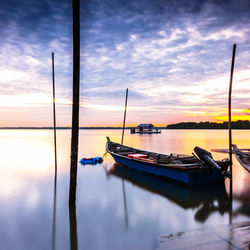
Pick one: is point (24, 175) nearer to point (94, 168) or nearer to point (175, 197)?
point (94, 168)

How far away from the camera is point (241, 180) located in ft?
48.7

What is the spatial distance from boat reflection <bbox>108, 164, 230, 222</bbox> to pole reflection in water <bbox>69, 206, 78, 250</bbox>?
Answer: 4732 millimetres

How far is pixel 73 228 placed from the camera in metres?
7.82

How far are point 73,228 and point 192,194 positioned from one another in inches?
258

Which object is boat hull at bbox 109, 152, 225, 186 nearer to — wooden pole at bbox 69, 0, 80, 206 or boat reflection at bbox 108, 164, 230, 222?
boat reflection at bbox 108, 164, 230, 222

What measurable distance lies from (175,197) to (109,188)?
14.3ft

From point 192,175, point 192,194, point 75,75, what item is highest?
point 75,75

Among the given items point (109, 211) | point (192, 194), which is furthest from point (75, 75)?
point (192, 194)

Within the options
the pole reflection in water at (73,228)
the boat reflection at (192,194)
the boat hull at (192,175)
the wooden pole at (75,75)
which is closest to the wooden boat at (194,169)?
the boat hull at (192,175)

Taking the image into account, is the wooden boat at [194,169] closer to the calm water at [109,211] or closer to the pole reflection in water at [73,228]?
the calm water at [109,211]

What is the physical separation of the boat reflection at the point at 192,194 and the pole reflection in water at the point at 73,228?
473 cm

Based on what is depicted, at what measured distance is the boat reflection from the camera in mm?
9500

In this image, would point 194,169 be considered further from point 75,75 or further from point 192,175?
point 75,75

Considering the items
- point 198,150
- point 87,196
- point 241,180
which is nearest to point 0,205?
point 87,196
